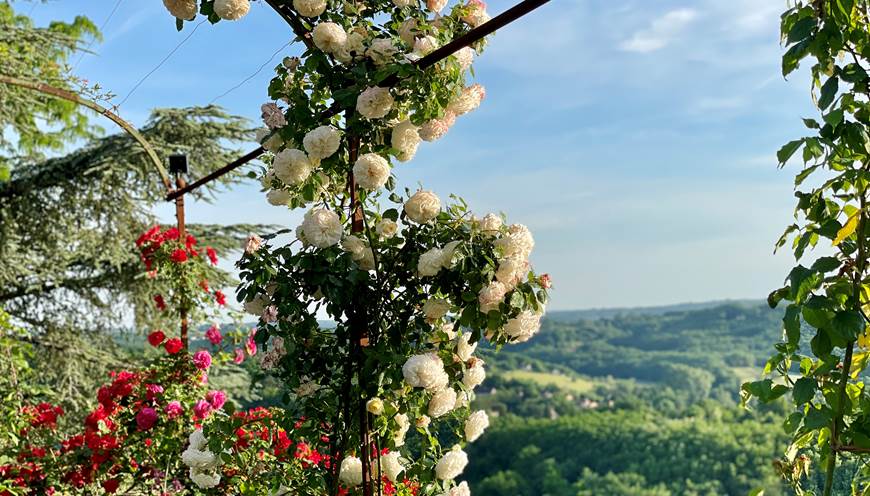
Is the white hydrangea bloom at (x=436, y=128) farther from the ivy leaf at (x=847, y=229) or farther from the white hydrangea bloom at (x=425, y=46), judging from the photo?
the ivy leaf at (x=847, y=229)

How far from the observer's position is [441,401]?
185 cm

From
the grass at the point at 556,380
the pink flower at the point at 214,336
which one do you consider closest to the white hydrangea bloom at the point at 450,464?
the pink flower at the point at 214,336

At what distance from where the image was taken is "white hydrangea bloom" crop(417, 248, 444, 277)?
1740mm

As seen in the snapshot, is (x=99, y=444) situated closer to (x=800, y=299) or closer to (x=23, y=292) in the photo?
(x=800, y=299)

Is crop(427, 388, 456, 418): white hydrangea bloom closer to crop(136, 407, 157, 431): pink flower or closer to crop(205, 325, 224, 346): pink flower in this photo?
crop(136, 407, 157, 431): pink flower

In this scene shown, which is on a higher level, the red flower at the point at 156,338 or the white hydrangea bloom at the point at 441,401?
the red flower at the point at 156,338

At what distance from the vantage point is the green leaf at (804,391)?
1349 mm

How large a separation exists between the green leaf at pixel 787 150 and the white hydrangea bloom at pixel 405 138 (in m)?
0.88

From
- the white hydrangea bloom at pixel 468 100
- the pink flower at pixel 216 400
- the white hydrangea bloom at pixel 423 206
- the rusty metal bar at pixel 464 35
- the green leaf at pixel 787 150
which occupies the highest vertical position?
the rusty metal bar at pixel 464 35

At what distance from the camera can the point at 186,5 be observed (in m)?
2.12

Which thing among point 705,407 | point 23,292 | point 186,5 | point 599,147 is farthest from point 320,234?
point 705,407

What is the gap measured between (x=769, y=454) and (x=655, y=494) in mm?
4408

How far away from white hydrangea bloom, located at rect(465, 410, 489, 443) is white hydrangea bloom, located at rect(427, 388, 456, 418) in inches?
7.3

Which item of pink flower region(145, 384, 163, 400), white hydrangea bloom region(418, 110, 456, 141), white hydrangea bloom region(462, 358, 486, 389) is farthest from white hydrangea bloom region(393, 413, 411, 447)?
pink flower region(145, 384, 163, 400)
